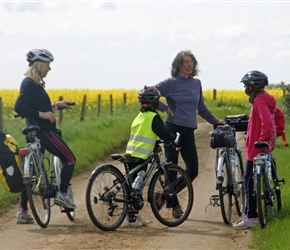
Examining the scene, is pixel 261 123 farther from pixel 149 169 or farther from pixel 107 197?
pixel 107 197

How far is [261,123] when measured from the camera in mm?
9734

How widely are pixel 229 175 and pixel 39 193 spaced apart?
242 centimetres

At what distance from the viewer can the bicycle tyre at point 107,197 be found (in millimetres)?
9406

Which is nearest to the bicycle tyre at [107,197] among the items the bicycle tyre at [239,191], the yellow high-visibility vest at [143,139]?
the yellow high-visibility vest at [143,139]

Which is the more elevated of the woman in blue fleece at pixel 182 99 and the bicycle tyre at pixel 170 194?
the woman in blue fleece at pixel 182 99

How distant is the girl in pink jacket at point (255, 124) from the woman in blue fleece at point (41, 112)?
7.24ft

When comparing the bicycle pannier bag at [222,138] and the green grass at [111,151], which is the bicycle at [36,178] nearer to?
the green grass at [111,151]

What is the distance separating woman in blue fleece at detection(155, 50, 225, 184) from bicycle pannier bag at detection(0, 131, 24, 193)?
6.76ft

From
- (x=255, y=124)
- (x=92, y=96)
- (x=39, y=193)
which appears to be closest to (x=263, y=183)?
(x=255, y=124)

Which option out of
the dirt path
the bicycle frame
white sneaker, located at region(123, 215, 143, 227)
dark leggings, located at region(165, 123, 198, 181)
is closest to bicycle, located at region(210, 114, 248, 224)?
the dirt path

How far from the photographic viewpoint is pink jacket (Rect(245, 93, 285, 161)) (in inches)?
381

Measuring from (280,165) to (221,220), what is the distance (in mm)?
5209

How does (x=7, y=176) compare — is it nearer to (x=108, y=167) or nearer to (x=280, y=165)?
(x=108, y=167)

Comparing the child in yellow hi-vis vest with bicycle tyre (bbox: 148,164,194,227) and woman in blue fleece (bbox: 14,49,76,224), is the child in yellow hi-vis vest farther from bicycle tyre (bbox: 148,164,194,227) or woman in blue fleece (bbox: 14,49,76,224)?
woman in blue fleece (bbox: 14,49,76,224)
